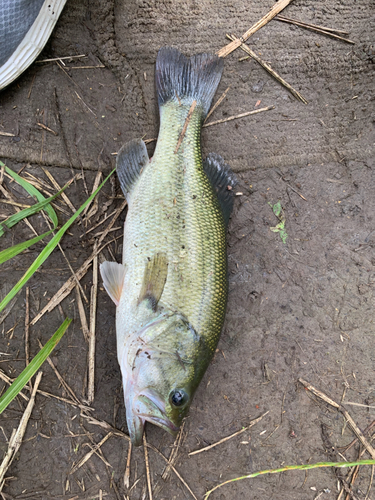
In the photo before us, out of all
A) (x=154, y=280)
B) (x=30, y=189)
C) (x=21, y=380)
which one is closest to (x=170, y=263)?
(x=154, y=280)

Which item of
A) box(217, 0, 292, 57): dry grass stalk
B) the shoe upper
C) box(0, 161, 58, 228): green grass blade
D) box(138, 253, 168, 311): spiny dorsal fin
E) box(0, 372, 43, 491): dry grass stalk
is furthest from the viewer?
box(217, 0, 292, 57): dry grass stalk

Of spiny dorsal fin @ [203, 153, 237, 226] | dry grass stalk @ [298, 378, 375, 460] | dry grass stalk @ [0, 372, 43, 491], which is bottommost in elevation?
dry grass stalk @ [298, 378, 375, 460]

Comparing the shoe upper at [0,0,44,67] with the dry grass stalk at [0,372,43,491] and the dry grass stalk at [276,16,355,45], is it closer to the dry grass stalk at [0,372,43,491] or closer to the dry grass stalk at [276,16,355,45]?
the dry grass stalk at [276,16,355,45]

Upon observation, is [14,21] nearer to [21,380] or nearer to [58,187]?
[58,187]

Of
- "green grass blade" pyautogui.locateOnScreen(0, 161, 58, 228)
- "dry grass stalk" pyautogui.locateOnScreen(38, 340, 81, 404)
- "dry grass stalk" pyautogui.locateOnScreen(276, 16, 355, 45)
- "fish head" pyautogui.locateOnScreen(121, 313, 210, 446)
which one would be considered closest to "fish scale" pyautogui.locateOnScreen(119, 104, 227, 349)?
"fish head" pyautogui.locateOnScreen(121, 313, 210, 446)

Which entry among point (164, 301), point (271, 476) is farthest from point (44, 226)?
point (271, 476)

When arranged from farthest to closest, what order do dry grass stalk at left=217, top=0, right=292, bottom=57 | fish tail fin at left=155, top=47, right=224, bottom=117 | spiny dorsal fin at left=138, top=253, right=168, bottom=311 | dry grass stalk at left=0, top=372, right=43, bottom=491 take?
dry grass stalk at left=217, top=0, right=292, bottom=57, fish tail fin at left=155, top=47, right=224, bottom=117, dry grass stalk at left=0, top=372, right=43, bottom=491, spiny dorsal fin at left=138, top=253, right=168, bottom=311
